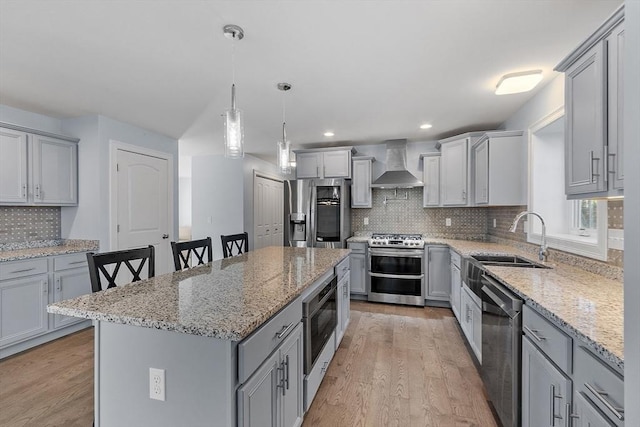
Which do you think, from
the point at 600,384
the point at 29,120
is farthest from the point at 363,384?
the point at 29,120

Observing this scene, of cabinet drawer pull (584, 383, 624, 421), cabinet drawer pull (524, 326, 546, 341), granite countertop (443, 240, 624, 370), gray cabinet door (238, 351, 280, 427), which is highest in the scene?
granite countertop (443, 240, 624, 370)

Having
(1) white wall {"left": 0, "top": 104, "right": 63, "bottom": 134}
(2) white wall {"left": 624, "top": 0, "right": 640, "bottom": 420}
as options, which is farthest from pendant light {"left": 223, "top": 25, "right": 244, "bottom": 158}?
(1) white wall {"left": 0, "top": 104, "right": 63, "bottom": 134}

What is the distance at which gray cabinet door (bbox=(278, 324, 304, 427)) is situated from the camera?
1365 millimetres

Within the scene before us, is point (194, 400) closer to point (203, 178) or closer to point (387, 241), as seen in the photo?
point (387, 241)

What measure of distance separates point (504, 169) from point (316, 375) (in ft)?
9.32

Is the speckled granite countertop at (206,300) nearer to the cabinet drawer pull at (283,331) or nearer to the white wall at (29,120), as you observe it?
the cabinet drawer pull at (283,331)

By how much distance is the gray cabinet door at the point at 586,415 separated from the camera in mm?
912

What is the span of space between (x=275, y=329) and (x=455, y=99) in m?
2.78

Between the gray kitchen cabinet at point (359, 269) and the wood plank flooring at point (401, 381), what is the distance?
80 cm

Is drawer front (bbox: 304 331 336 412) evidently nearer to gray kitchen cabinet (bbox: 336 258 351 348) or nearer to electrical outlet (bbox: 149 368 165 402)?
gray kitchen cabinet (bbox: 336 258 351 348)

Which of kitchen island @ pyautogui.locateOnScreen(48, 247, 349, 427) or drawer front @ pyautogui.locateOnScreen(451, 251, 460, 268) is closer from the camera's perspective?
kitchen island @ pyautogui.locateOnScreen(48, 247, 349, 427)

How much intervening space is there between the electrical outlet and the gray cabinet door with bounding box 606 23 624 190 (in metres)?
1.98

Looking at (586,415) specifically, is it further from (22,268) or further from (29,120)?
(29,120)

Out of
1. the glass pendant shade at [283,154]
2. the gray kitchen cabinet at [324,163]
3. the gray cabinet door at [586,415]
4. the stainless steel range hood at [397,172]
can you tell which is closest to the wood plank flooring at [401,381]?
the gray cabinet door at [586,415]
